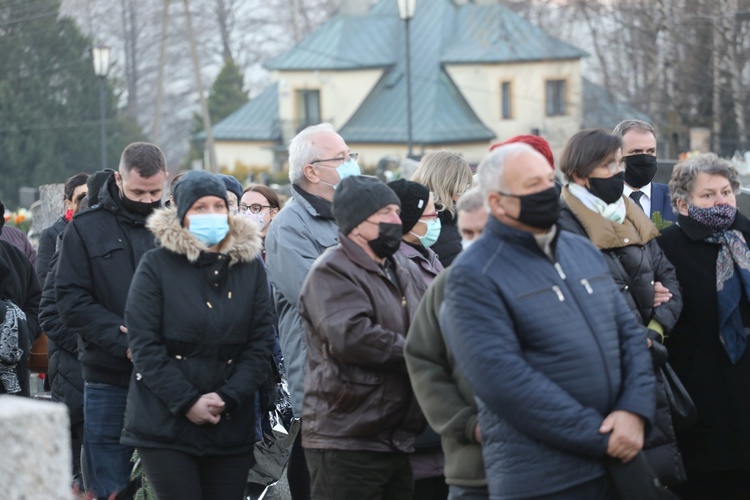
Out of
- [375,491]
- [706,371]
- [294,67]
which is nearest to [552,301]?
[375,491]

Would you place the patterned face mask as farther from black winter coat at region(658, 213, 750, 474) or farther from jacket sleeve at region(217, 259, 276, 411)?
jacket sleeve at region(217, 259, 276, 411)

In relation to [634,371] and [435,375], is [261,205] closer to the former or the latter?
[435,375]

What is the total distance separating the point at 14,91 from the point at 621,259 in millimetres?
42242

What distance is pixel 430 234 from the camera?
641 centimetres

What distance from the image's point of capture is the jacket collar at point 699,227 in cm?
625

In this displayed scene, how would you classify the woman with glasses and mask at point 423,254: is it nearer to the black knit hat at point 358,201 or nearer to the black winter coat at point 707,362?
the black knit hat at point 358,201

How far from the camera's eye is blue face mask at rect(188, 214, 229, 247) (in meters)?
5.87

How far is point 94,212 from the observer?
21.7ft

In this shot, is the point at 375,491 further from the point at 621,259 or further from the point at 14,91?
the point at 14,91

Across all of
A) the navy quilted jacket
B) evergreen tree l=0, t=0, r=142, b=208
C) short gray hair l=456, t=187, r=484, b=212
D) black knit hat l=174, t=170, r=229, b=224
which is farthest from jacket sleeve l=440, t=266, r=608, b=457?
evergreen tree l=0, t=0, r=142, b=208

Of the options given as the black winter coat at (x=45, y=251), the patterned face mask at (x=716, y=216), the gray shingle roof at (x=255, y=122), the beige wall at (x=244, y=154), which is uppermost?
the patterned face mask at (x=716, y=216)

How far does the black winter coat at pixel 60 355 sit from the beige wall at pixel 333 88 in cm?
5250

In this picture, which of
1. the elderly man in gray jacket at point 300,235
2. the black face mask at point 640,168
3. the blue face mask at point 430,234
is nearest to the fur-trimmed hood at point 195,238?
the elderly man in gray jacket at point 300,235

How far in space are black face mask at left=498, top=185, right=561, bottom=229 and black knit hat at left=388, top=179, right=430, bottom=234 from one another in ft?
5.68
